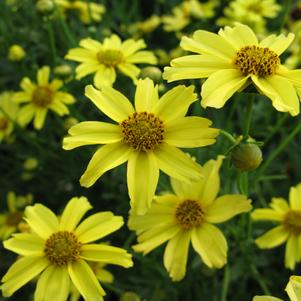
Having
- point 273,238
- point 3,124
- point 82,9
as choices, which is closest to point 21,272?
point 273,238

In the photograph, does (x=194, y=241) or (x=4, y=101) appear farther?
(x=4, y=101)

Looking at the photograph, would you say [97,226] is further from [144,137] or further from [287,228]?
[287,228]

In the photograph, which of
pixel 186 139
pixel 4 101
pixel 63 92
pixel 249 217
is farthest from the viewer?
pixel 4 101

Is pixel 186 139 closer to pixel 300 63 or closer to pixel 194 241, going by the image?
pixel 194 241

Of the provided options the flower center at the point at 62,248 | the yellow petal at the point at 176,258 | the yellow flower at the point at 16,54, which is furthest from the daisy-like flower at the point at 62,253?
the yellow flower at the point at 16,54

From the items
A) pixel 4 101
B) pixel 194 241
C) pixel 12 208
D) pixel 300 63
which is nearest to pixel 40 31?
pixel 4 101

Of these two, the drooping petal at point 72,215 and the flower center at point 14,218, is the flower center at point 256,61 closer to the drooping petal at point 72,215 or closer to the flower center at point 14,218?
the drooping petal at point 72,215

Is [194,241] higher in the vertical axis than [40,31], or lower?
lower
